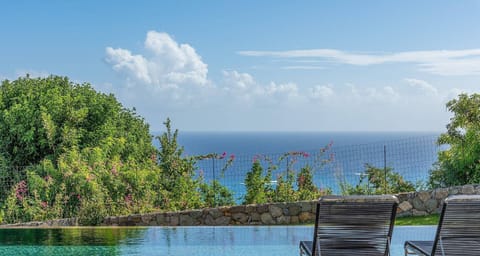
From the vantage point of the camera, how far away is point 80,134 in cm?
1499

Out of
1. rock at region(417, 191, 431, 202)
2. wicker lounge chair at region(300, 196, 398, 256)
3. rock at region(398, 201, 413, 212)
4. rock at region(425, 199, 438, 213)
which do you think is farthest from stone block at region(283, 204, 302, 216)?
wicker lounge chair at region(300, 196, 398, 256)

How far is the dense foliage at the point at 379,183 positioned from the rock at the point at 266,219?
1.63 meters

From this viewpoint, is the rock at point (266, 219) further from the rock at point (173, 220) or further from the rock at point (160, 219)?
the rock at point (160, 219)

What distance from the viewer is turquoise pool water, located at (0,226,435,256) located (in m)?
7.20

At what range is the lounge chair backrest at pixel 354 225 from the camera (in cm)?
482

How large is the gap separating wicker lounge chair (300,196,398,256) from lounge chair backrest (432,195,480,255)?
0.38 meters

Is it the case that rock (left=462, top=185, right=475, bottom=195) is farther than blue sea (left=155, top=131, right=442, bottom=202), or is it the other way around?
blue sea (left=155, top=131, right=442, bottom=202)

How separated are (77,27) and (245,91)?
10539 mm

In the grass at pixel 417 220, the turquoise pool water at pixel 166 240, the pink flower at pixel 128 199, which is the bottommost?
the grass at pixel 417 220

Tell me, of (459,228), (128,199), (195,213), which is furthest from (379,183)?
(459,228)

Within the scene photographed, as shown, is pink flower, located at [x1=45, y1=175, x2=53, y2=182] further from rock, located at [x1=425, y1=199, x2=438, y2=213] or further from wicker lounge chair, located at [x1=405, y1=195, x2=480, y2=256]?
wicker lounge chair, located at [x1=405, y1=195, x2=480, y2=256]

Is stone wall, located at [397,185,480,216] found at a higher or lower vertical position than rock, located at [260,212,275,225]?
higher

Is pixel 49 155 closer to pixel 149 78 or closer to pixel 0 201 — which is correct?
pixel 0 201

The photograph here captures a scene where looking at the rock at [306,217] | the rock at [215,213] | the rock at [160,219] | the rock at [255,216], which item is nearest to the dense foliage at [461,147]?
the rock at [306,217]
